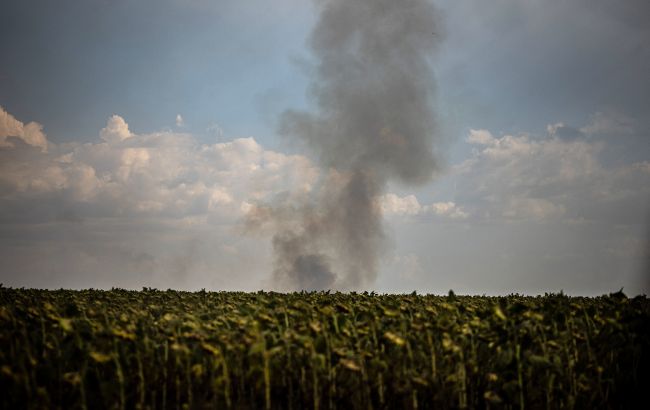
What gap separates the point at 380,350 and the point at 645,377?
5.25 meters

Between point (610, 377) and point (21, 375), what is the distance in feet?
34.8

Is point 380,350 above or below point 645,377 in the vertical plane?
above

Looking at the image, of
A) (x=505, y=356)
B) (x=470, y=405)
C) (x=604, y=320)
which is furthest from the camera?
(x=604, y=320)

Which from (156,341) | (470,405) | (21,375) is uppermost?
(156,341)

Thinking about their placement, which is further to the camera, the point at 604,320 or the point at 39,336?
the point at 604,320

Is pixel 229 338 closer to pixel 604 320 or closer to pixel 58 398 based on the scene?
pixel 58 398

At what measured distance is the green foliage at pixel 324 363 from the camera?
352 inches

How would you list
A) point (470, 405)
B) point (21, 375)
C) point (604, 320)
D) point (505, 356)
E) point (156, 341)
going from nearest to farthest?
point (21, 375) < point (505, 356) < point (470, 405) < point (156, 341) < point (604, 320)

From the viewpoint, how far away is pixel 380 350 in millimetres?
10367

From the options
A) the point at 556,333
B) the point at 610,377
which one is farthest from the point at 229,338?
the point at 610,377

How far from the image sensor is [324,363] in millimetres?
8836

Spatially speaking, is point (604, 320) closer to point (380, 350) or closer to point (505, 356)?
point (505, 356)

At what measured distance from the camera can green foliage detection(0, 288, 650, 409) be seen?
29.3 feet

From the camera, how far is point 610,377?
10758mm
